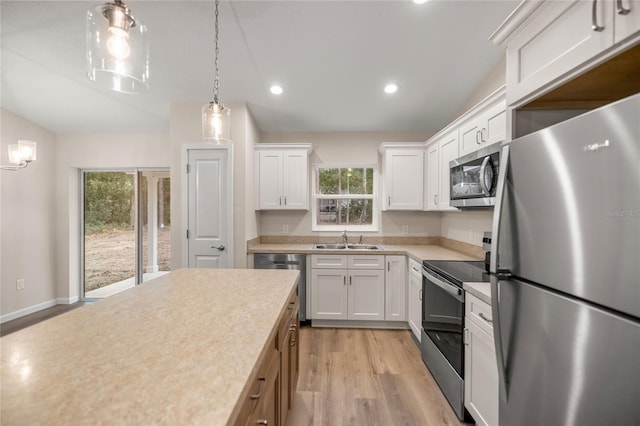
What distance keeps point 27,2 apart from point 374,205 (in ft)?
13.0

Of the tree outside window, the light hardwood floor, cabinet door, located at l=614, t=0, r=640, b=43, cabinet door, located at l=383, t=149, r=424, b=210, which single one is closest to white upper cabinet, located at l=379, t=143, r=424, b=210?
cabinet door, located at l=383, t=149, r=424, b=210

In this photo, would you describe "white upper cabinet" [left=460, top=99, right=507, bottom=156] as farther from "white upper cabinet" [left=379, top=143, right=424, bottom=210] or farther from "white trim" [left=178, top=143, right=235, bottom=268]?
"white trim" [left=178, top=143, right=235, bottom=268]

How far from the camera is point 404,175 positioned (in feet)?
12.0

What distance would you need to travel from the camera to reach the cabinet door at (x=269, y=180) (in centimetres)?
374

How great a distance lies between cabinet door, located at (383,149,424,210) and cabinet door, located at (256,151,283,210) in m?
1.43

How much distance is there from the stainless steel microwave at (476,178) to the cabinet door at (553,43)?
615 mm

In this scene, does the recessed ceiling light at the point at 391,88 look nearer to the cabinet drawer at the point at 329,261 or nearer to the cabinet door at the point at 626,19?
the cabinet drawer at the point at 329,261

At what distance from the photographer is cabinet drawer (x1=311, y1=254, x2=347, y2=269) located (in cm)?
340

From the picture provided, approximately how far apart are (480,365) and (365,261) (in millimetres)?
1782

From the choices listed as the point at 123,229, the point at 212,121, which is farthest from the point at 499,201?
the point at 123,229

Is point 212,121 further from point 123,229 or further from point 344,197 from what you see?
point 123,229

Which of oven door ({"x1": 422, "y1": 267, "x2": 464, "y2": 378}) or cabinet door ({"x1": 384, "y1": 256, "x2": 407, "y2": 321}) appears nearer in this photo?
oven door ({"x1": 422, "y1": 267, "x2": 464, "y2": 378})

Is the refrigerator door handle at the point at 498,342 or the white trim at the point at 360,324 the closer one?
the refrigerator door handle at the point at 498,342

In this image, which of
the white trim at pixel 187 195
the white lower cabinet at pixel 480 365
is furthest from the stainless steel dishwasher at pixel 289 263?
the white lower cabinet at pixel 480 365
